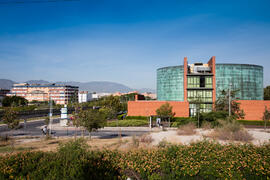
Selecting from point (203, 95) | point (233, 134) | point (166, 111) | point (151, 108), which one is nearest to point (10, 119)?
point (233, 134)

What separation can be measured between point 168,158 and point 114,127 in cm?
2584

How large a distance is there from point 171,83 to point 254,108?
2024 centimetres

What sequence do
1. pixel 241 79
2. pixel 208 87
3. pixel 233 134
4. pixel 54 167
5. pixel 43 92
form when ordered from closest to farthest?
1. pixel 54 167
2. pixel 233 134
3. pixel 208 87
4. pixel 241 79
5. pixel 43 92

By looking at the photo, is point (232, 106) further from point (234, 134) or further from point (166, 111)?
point (234, 134)

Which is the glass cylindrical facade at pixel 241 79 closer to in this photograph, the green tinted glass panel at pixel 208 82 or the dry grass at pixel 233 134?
the green tinted glass panel at pixel 208 82

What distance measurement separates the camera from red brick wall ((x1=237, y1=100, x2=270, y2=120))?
A: 1502 inches

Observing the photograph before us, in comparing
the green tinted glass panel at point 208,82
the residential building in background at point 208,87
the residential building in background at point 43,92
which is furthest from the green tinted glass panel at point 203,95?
the residential building in background at point 43,92

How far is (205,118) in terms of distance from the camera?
2950cm

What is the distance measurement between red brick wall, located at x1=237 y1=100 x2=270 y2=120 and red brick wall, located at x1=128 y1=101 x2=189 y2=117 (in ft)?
37.2

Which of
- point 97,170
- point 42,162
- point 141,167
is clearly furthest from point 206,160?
point 42,162

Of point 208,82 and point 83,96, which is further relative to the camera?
point 83,96

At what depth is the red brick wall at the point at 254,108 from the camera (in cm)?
3816

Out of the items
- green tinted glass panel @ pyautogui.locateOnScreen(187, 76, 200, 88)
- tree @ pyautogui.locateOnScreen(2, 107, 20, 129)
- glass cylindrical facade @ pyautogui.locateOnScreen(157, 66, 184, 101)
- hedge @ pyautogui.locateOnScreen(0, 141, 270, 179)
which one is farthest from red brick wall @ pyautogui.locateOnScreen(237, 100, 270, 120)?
tree @ pyautogui.locateOnScreen(2, 107, 20, 129)

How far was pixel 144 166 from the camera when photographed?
8.67 metres
